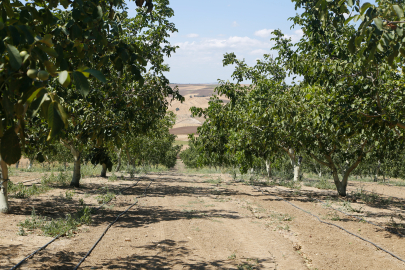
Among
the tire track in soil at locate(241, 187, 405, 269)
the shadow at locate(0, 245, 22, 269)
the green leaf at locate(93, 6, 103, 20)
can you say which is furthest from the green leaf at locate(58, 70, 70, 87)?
the tire track in soil at locate(241, 187, 405, 269)

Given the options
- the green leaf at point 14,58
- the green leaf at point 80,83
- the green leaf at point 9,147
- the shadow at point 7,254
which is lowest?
the shadow at point 7,254

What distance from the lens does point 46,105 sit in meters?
1.57

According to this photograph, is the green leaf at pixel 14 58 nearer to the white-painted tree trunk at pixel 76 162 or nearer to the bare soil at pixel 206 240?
the bare soil at pixel 206 240

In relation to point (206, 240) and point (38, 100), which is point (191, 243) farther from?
point (38, 100)

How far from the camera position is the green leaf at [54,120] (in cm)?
150

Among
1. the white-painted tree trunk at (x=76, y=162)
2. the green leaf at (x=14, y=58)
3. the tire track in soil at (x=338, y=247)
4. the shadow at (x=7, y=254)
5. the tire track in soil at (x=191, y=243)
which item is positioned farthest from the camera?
the white-painted tree trunk at (x=76, y=162)

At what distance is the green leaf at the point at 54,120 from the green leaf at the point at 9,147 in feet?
1.70

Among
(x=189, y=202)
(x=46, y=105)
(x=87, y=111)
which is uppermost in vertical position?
(x=87, y=111)

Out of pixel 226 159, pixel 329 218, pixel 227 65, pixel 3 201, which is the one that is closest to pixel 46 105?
pixel 3 201

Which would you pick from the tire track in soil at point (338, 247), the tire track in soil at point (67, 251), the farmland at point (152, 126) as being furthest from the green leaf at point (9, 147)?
the tire track in soil at point (338, 247)

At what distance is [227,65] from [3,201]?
12.6 metres

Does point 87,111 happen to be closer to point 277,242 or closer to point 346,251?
point 277,242

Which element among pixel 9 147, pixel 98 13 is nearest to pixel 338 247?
pixel 98 13

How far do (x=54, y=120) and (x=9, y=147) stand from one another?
1.86ft
